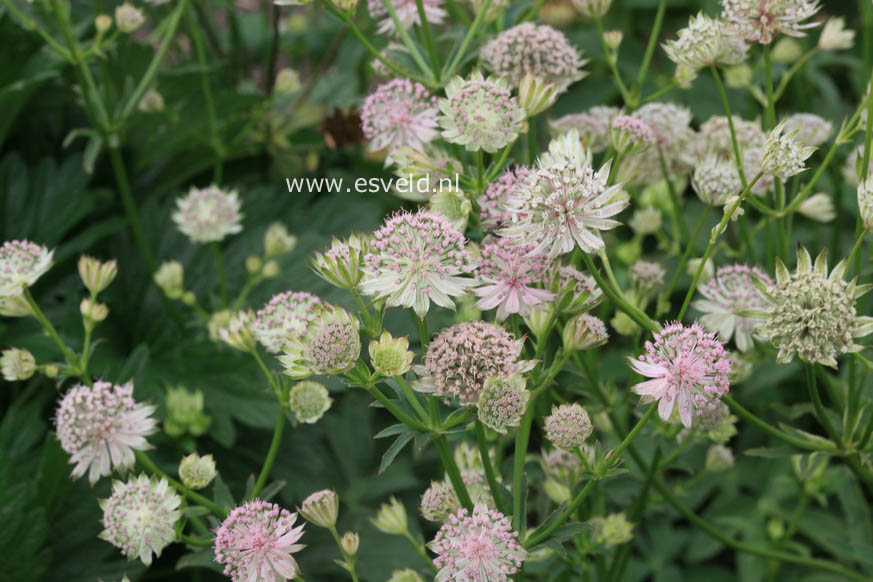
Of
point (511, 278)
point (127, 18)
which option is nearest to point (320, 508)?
point (511, 278)

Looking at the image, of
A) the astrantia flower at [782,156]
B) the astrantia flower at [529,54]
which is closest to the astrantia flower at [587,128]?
the astrantia flower at [529,54]

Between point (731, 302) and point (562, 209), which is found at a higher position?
point (562, 209)

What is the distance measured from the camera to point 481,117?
2.71 ft

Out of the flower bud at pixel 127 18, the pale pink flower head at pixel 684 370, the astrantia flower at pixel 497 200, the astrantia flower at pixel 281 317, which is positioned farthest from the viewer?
the flower bud at pixel 127 18

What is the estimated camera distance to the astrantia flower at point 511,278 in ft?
2.58

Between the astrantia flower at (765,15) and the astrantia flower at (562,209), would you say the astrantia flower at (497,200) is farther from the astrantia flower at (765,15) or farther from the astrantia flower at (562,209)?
the astrantia flower at (765,15)

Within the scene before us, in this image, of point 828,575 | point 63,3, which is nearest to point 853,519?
point 828,575

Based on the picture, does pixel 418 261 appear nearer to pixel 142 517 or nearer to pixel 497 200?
pixel 497 200

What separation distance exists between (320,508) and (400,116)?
47cm

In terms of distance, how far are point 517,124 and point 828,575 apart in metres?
0.94

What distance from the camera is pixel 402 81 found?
1006 millimetres

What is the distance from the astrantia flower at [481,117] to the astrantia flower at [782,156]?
0.78 ft

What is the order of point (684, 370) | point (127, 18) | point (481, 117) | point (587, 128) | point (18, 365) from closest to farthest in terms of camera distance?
1. point (684, 370)
2. point (481, 117)
3. point (18, 365)
4. point (587, 128)
5. point (127, 18)

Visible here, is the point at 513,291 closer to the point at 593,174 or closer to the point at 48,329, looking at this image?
the point at 593,174
